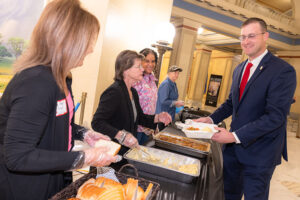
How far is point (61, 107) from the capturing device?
0.84m

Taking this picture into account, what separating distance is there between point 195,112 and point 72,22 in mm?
2715

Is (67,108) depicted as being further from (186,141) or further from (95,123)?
(186,141)

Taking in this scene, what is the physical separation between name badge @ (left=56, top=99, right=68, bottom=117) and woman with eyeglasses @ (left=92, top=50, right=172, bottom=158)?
564 millimetres

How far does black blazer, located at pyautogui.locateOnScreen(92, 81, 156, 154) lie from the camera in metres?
1.56

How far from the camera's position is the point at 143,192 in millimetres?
809

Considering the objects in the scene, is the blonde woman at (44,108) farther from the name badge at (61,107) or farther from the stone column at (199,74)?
the stone column at (199,74)

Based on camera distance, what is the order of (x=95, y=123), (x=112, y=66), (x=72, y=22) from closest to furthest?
(x=72, y=22)
(x=95, y=123)
(x=112, y=66)

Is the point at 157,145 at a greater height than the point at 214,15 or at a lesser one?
lesser

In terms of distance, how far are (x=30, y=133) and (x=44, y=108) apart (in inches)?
3.4

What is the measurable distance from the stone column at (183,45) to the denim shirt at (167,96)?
11.9ft

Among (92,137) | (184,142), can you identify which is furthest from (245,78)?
(92,137)

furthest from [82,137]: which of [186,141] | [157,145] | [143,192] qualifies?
[186,141]

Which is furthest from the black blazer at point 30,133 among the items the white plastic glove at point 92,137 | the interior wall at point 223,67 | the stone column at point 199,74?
the interior wall at point 223,67

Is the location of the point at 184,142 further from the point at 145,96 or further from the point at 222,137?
the point at 145,96
